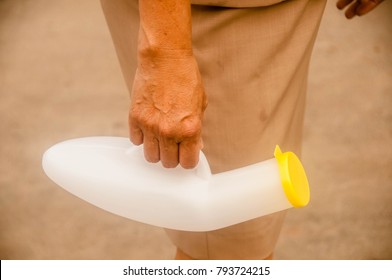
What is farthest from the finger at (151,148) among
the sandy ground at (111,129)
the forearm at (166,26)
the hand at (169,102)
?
the sandy ground at (111,129)

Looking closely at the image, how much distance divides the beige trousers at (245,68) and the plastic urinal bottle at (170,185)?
0.12 metres

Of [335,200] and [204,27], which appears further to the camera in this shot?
[335,200]

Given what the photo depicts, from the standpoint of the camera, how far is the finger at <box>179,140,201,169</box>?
74 centimetres

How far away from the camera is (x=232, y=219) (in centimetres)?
80

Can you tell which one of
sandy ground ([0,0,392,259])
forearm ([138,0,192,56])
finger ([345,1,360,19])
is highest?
finger ([345,1,360,19])

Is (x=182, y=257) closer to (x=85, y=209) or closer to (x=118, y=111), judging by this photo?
(x=85, y=209)

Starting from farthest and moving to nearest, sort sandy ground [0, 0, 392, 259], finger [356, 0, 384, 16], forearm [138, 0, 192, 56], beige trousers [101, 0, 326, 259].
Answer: sandy ground [0, 0, 392, 259] → finger [356, 0, 384, 16] → beige trousers [101, 0, 326, 259] → forearm [138, 0, 192, 56]

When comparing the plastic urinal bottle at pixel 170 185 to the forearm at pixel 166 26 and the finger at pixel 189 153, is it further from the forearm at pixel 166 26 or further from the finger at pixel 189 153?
the forearm at pixel 166 26

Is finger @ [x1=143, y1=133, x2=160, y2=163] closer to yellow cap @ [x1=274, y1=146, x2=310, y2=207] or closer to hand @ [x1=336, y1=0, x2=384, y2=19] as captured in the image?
yellow cap @ [x1=274, y1=146, x2=310, y2=207]

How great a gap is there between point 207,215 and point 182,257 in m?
Answer: 0.40

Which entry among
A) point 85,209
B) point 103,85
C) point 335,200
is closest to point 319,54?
point 335,200

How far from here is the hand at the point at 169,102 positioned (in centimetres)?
71

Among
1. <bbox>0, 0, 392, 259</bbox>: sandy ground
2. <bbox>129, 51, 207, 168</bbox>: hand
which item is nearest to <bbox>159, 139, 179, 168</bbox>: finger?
<bbox>129, 51, 207, 168</bbox>: hand

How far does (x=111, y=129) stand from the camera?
1.77m
